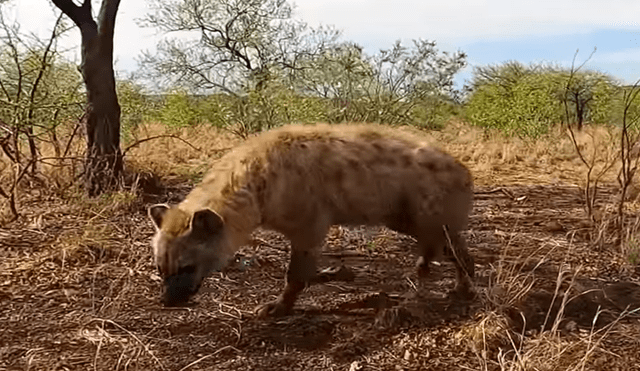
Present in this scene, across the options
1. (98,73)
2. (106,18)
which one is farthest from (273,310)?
(106,18)

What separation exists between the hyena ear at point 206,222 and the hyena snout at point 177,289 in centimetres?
30

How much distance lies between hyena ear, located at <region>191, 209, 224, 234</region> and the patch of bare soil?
642 millimetres

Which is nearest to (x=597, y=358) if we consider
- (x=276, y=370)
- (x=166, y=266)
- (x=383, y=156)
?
(x=276, y=370)

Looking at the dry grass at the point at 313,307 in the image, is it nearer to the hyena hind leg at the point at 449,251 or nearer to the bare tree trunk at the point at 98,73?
the hyena hind leg at the point at 449,251

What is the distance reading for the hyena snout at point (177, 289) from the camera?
13.8 feet

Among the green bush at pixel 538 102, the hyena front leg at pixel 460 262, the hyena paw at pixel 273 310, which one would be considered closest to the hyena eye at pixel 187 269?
the hyena paw at pixel 273 310

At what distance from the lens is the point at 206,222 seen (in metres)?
4.17

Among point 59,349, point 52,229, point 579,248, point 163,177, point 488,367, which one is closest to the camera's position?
point 488,367

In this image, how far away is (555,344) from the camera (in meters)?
3.69

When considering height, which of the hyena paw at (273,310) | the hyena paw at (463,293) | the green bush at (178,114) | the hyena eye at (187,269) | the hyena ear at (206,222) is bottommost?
the hyena paw at (273,310)

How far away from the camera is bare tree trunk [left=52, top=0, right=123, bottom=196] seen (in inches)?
333

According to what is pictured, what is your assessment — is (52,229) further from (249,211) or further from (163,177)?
(163,177)

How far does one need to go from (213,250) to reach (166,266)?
292mm

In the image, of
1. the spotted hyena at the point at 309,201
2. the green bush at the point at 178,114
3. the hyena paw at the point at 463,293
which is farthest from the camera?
the green bush at the point at 178,114
